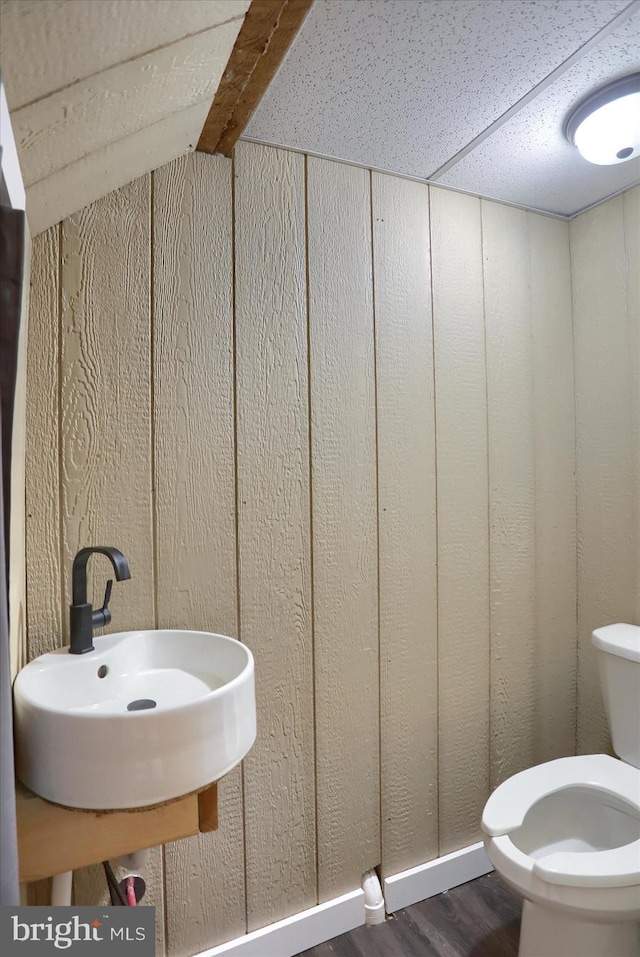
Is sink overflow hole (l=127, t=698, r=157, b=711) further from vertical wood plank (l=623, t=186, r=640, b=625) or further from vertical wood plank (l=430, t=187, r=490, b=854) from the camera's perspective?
vertical wood plank (l=623, t=186, r=640, b=625)

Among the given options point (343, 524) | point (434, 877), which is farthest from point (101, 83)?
point (434, 877)

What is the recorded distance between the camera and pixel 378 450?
1581 millimetres

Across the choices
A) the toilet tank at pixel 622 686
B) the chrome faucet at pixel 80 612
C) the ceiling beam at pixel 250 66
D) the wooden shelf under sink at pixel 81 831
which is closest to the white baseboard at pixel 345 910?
the toilet tank at pixel 622 686

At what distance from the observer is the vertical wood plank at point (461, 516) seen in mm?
1680

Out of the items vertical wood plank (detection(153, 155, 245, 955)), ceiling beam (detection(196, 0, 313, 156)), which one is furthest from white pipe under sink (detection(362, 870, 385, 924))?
ceiling beam (detection(196, 0, 313, 156))

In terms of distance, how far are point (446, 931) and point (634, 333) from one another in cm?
191

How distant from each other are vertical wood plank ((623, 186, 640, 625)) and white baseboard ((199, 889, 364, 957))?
1.25m

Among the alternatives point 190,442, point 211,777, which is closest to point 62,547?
point 190,442

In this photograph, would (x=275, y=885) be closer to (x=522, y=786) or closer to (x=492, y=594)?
(x=522, y=786)

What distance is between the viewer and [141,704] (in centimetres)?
108

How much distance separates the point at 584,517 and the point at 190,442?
143 cm

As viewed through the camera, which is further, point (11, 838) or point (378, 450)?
point (378, 450)

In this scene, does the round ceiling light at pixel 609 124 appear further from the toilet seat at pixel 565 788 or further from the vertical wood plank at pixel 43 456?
the toilet seat at pixel 565 788

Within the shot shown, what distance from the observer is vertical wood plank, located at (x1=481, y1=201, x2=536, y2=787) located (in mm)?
1769
